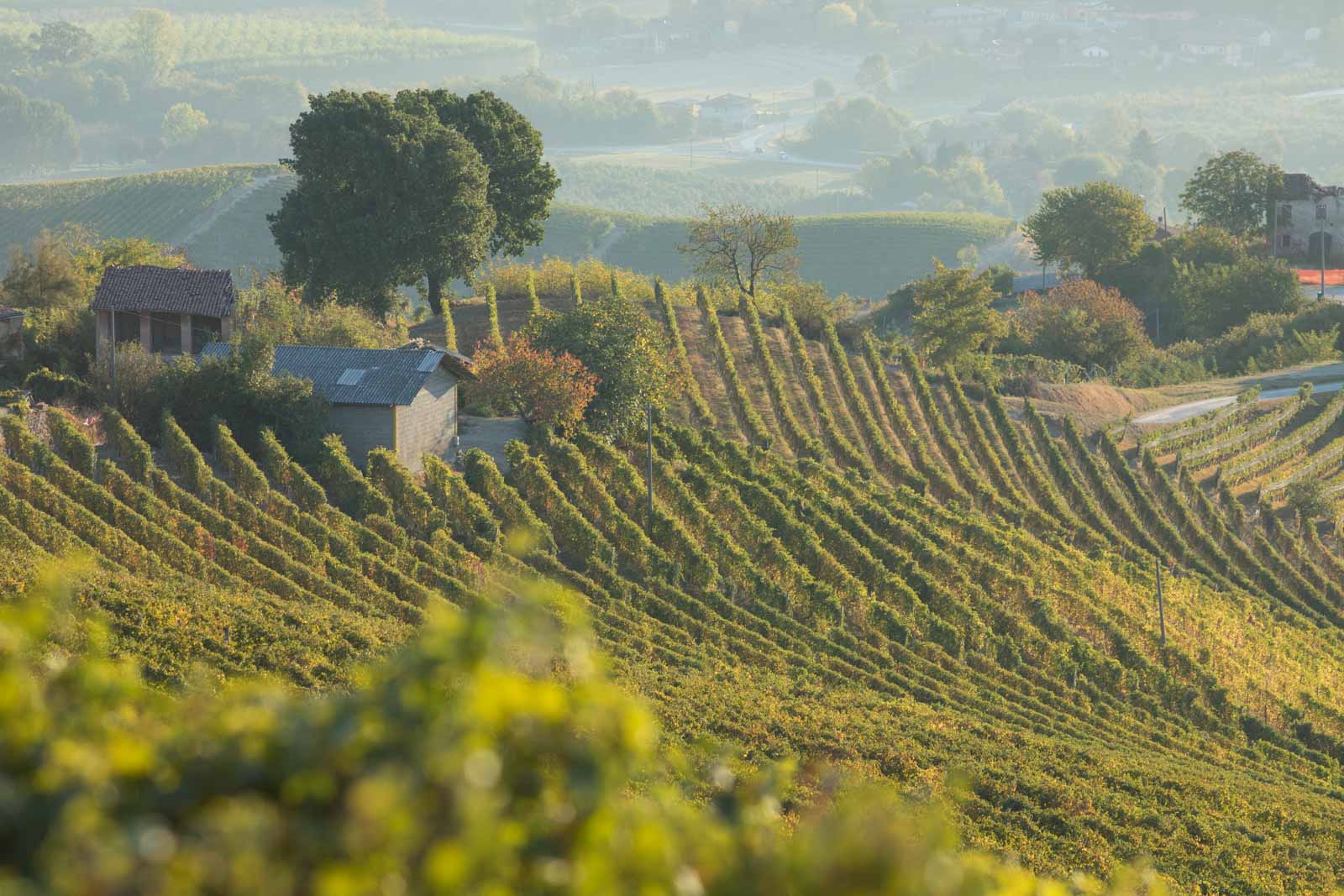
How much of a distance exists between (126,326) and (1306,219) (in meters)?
80.9

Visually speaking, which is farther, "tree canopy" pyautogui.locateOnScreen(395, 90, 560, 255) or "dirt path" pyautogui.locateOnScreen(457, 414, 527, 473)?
"tree canopy" pyautogui.locateOnScreen(395, 90, 560, 255)

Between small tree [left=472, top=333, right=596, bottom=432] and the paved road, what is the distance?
27086 millimetres

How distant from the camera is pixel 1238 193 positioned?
10319cm

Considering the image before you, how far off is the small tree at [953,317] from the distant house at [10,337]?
120ft

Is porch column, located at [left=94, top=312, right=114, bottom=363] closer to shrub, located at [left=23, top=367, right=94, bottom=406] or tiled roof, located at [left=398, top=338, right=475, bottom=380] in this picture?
shrub, located at [left=23, top=367, right=94, bottom=406]

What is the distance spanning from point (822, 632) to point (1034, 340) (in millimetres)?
42815

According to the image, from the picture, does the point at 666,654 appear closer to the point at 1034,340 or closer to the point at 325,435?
the point at 325,435

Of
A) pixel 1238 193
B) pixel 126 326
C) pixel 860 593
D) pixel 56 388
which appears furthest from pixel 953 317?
pixel 1238 193

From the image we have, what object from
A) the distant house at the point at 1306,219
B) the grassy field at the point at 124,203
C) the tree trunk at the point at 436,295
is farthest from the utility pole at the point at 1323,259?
the grassy field at the point at 124,203

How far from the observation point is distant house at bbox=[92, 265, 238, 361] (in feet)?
152

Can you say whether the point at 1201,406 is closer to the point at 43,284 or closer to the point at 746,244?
the point at 746,244

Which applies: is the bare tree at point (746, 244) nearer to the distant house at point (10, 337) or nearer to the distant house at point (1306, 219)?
the distant house at point (10, 337)

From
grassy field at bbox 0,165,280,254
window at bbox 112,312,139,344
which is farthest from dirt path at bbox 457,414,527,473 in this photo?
grassy field at bbox 0,165,280,254

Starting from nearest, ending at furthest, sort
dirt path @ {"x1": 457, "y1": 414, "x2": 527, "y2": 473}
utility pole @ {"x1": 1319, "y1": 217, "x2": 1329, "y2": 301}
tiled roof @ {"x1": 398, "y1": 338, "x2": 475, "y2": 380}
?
tiled roof @ {"x1": 398, "y1": 338, "x2": 475, "y2": 380}, dirt path @ {"x1": 457, "y1": 414, "x2": 527, "y2": 473}, utility pole @ {"x1": 1319, "y1": 217, "x2": 1329, "y2": 301}
